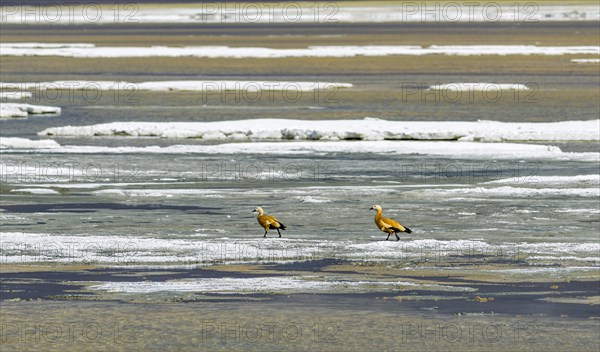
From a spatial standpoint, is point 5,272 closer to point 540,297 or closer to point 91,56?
point 540,297

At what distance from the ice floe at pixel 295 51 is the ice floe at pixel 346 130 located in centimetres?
3513

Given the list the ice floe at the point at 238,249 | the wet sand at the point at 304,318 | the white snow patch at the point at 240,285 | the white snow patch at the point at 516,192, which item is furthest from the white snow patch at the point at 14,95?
the white snow patch at the point at 240,285

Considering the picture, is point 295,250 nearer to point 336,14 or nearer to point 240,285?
point 240,285

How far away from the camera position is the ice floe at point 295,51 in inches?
2734

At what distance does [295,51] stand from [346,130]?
40.9 m

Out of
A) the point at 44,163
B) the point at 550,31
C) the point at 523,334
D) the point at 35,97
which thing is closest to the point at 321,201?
the point at 44,163

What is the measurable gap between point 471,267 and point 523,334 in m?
3.36

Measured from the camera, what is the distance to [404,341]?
12.3 meters

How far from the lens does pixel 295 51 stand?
237 ft

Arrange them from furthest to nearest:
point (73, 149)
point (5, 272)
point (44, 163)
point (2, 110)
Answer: point (2, 110) < point (73, 149) < point (44, 163) < point (5, 272)

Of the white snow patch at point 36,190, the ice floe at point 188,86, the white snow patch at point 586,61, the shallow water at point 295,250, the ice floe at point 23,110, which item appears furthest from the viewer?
the white snow patch at point 586,61

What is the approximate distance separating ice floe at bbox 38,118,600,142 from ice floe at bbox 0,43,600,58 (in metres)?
35.1

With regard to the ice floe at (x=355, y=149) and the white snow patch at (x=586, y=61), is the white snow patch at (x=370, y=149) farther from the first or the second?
the white snow patch at (x=586, y=61)

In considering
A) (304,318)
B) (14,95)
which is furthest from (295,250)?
(14,95)
